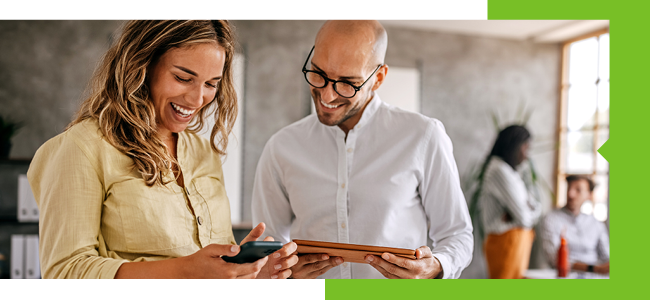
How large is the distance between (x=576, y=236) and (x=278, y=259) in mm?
2750

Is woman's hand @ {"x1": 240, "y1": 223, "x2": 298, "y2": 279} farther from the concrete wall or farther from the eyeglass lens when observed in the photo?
the concrete wall

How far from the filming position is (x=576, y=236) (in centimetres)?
310

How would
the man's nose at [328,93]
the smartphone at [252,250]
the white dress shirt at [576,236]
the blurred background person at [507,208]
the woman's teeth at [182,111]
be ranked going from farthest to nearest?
the white dress shirt at [576,236] → the blurred background person at [507,208] → the man's nose at [328,93] → the woman's teeth at [182,111] → the smartphone at [252,250]

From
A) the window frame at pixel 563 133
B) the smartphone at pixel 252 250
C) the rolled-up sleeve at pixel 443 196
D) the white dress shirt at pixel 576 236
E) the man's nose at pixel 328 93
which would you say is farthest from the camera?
the white dress shirt at pixel 576 236

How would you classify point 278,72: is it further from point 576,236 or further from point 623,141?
point 576,236

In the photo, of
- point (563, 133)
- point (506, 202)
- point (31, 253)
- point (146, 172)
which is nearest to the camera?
point (146, 172)

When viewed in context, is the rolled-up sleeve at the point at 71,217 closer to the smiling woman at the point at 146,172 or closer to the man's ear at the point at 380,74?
the smiling woman at the point at 146,172

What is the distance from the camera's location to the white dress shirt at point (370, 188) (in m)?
1.29

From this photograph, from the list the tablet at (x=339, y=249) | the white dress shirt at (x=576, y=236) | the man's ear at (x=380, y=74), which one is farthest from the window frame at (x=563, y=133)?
the tablet at (x=339, y=249)

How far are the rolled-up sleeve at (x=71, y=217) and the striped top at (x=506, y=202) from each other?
2447mm

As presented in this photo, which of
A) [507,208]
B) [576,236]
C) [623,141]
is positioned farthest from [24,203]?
[576,236]

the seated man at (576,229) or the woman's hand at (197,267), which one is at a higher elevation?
the woman's hand at (197,267)

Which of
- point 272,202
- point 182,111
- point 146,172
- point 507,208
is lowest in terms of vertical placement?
point 507,208
